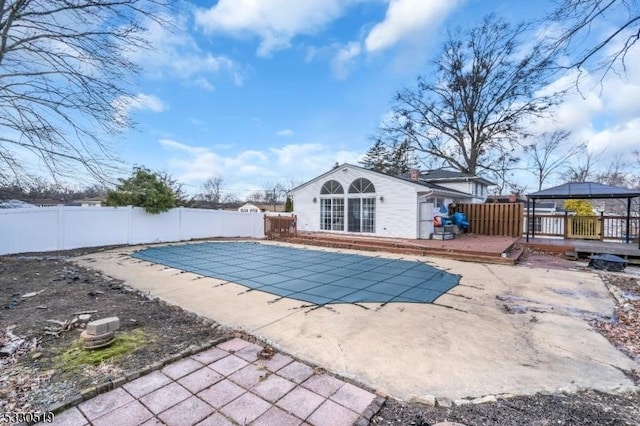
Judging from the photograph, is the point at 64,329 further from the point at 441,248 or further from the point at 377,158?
the point at 377,158

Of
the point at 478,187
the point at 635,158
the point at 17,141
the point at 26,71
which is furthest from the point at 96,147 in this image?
the point at 635,158

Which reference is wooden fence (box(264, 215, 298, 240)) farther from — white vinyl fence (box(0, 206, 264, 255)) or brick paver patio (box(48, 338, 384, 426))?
brick paver patio (box(48, 338, 384, 426))

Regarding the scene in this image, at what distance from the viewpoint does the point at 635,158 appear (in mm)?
20328

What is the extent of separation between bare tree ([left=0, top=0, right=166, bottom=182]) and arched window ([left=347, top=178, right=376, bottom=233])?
9686mm

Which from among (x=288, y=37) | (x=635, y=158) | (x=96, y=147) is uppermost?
(x=288, y=37)

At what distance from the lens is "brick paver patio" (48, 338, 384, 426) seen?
1.92 m

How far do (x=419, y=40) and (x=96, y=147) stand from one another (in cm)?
1056

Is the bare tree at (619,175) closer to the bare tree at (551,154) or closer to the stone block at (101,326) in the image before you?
the bare tree at (551,154)

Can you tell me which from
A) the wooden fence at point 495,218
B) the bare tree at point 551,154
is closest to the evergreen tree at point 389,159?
the bare tree at point 551,154

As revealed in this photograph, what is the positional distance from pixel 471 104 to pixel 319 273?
1939 centimetres

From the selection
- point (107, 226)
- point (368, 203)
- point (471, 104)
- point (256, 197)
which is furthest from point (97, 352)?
point (256, 197)

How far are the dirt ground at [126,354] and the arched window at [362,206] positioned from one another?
8.20 meters

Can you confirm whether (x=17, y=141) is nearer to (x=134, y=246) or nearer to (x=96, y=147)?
(x=96, y=147)

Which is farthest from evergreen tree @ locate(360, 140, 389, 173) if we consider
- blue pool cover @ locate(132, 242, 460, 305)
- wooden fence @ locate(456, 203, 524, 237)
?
blue pool cover @ locate(132, 242, 460, 305)
